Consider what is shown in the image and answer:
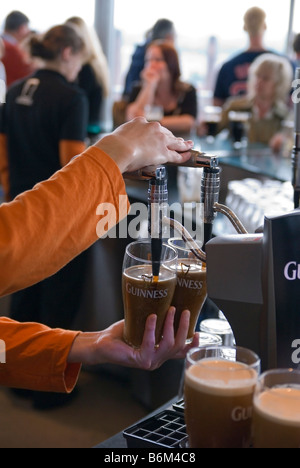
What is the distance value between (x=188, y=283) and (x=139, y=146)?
25 centimetres

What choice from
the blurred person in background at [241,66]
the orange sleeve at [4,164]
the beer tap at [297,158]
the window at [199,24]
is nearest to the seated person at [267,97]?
the blurred person in background at [241,66]

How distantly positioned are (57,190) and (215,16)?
24.4 ft

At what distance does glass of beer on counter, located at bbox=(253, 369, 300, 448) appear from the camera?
0.78m

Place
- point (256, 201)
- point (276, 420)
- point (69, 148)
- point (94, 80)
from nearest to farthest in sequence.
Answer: point (276, 420)
point (256, 201)
point (69, 148)
point (94, 80)

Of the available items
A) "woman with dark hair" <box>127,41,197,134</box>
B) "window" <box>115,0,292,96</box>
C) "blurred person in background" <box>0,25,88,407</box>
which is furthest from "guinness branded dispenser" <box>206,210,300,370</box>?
"window" <box>115,0,292,96</box>

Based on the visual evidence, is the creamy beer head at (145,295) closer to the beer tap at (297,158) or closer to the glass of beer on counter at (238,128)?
the beer tap at (297,158)

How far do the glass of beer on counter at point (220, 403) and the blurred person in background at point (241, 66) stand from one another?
193 inches

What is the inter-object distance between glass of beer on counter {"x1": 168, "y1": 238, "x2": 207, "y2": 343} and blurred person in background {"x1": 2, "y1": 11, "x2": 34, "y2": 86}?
4.91 m

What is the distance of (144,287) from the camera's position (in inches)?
41.8

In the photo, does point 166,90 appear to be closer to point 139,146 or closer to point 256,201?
point 256,201

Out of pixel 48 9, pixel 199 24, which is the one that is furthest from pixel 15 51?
pixel 199 24

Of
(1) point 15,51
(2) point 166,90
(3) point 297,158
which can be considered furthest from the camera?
(1) point 15,51

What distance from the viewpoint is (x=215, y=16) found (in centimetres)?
789

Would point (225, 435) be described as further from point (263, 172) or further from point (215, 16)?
point (215, 16)
